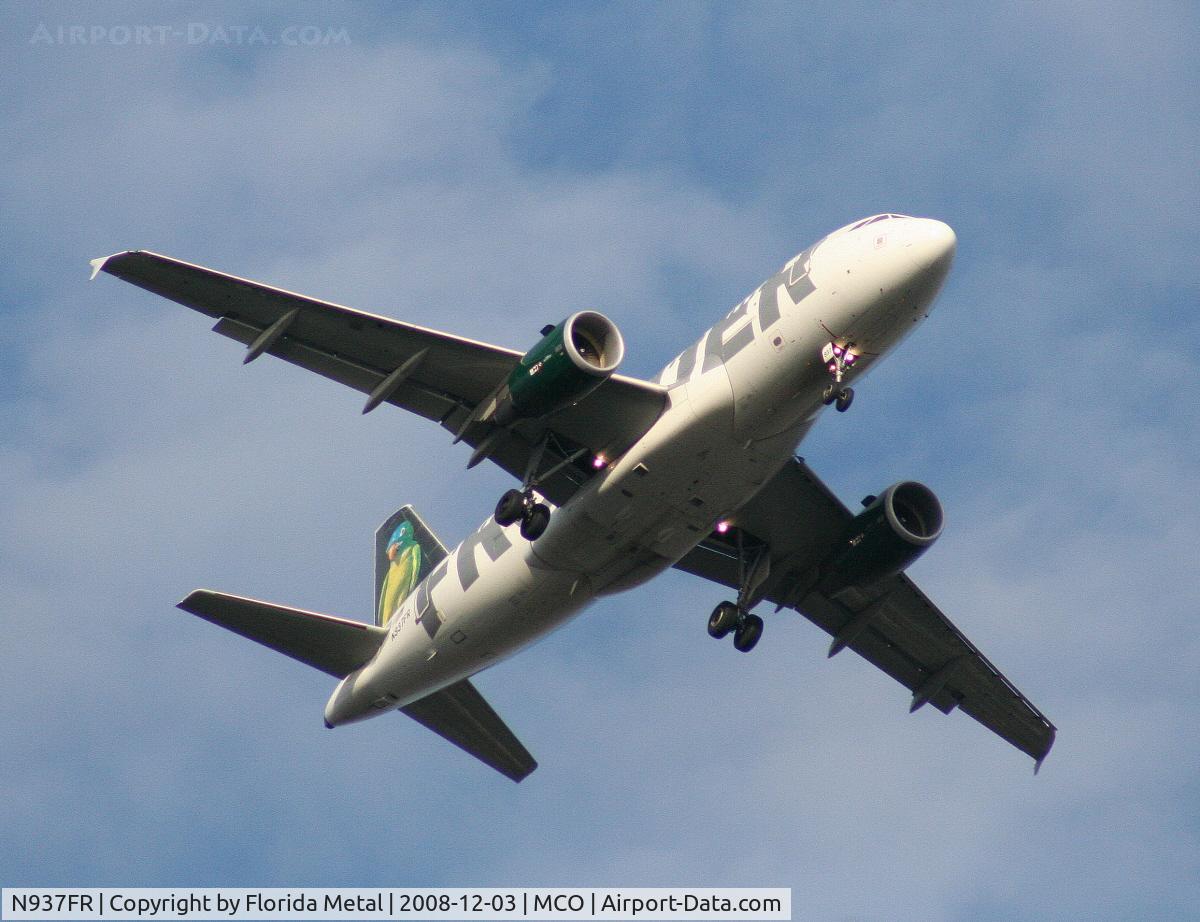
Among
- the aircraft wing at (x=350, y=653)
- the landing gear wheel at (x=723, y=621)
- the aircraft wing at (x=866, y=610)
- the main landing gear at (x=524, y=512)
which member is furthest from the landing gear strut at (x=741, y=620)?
the aircraft wing at (x=350, y=653)

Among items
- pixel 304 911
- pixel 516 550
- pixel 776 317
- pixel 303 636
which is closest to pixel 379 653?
pixel 303 636

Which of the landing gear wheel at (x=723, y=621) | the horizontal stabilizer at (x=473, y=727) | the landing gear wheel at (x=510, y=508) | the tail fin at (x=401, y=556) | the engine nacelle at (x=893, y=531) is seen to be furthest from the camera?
the tail fin at (x=401, y=556)

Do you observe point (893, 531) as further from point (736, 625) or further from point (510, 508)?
point (510, 508)

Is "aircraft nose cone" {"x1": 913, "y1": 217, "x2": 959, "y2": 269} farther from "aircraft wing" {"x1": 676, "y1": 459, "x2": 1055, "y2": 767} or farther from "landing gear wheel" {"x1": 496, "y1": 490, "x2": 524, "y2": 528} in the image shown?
"landing gear wheel" {"x1": 496, "y1": 490, "x2": 524, "y2": 528}

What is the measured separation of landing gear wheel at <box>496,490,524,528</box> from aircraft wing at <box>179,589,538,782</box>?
6.06 metres

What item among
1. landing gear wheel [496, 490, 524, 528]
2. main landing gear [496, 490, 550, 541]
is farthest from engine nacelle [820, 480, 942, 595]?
landing gear wheel [496, 490, 524, 528]

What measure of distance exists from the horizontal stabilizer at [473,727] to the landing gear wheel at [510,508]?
25.3 feet

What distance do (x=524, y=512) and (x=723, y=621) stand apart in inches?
231

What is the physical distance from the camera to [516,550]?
36312mm

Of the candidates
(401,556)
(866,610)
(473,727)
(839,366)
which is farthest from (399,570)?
(839,366)

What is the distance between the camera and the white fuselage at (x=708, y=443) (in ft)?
107

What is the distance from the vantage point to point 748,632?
38.5m

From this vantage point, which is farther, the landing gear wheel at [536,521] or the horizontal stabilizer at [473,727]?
the horizontal stabilizer at [473,727]

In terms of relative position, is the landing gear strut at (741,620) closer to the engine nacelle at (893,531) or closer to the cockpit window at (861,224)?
the engine nacelle at (893,531)
